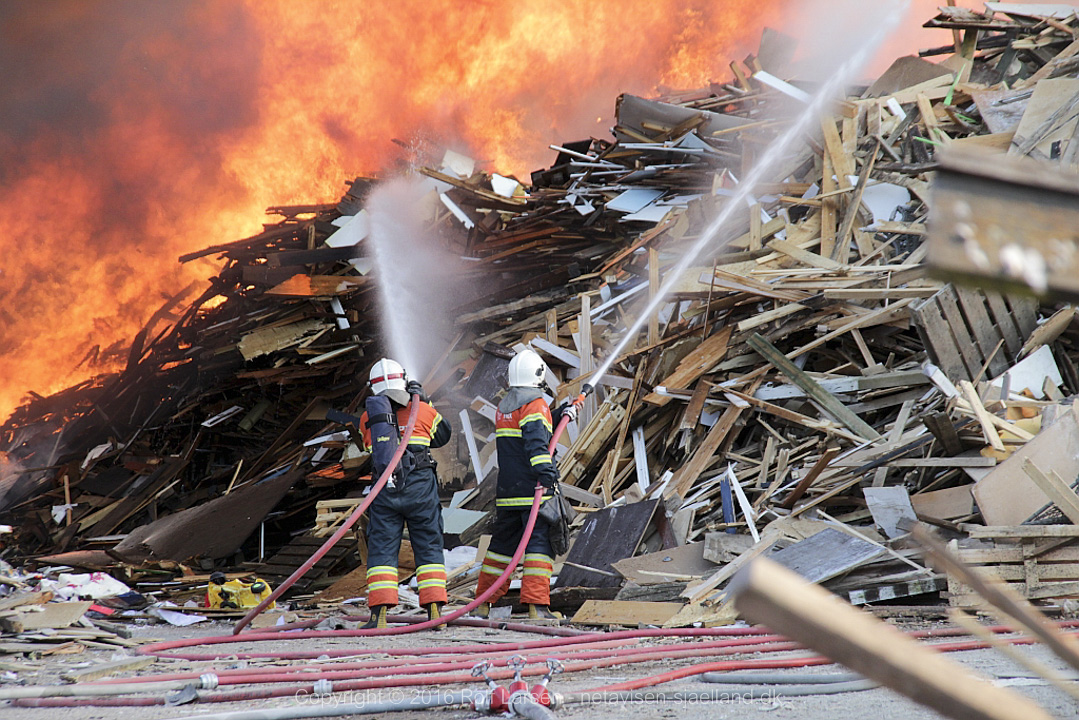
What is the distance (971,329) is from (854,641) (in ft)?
20.9

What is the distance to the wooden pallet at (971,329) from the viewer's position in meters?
6.46

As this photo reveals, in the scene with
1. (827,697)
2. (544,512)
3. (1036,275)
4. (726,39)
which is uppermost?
(726,39)

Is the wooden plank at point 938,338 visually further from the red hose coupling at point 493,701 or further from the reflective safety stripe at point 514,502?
the red hose coupling at point 493,701

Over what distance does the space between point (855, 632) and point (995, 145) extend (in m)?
8.49

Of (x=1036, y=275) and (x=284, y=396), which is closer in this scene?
(x=1036, y=275)

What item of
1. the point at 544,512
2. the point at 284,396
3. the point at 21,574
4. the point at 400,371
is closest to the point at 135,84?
the point at 284,396

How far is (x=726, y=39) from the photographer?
601 inches

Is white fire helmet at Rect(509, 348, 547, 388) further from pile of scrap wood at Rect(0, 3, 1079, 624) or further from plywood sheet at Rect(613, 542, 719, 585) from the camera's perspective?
Answer: plywood sheet at Rect(613, 542, 719, 585)

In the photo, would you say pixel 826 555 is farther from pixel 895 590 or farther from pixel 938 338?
pixel 938 338

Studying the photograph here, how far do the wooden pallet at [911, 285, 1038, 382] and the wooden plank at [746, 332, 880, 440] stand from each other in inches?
28.6

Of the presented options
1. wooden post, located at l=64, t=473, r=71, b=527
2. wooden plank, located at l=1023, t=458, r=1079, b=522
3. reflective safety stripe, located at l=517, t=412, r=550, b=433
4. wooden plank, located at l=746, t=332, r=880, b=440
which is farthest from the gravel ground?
wooden post, located at l=64, t=473, r=71, b=527

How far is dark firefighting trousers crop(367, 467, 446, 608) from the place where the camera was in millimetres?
5938

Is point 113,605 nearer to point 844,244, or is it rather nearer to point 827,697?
point 827,697

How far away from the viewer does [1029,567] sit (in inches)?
192
